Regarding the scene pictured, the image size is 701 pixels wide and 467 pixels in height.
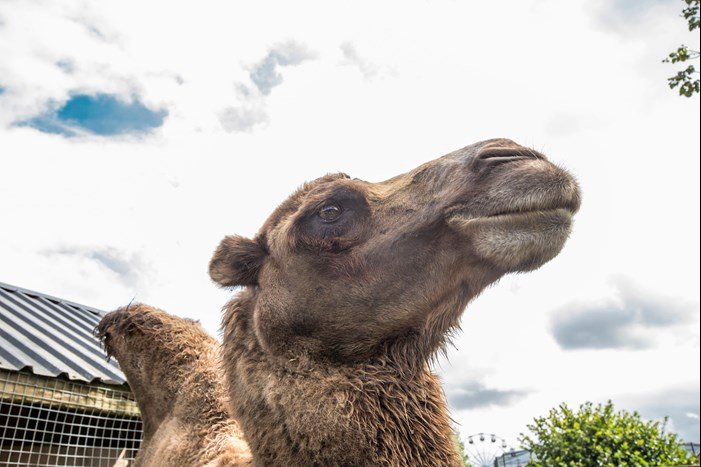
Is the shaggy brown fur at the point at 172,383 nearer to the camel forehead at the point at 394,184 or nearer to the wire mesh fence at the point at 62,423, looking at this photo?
the camel forehead at the point at 394,184

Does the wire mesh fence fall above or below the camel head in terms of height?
below

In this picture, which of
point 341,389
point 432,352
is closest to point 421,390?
point 432,352

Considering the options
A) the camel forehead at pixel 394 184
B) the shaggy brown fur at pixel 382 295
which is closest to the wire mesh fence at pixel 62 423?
the shaggy brown fur at pixel 382 295

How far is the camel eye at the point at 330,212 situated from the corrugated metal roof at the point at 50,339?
3497 millimetres

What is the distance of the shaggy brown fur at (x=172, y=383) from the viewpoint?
3.46 m

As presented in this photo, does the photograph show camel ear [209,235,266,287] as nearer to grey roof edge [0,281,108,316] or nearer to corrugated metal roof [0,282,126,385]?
corrugated metal roof [0,282,126,385]

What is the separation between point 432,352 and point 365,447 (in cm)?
57

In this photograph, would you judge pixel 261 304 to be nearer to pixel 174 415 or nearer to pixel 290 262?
pixel 290 262

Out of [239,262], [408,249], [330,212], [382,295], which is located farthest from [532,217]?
[239,262]

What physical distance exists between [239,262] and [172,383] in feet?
4.86

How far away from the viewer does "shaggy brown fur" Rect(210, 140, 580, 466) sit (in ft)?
6.88

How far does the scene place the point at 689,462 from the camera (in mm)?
9680

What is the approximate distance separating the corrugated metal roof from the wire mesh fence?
0.62 feet

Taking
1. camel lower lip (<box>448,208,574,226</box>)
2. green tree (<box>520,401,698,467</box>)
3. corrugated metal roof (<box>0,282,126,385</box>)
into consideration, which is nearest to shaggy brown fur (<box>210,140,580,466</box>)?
camel lower lip (<box>448,208,574,226</box>)
